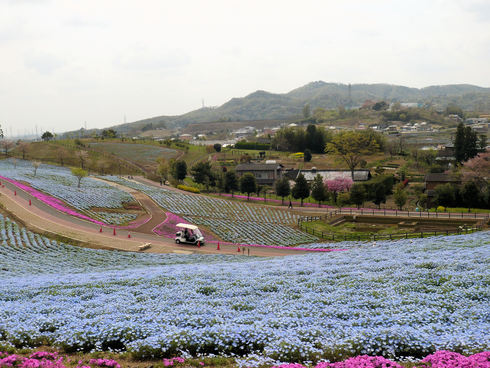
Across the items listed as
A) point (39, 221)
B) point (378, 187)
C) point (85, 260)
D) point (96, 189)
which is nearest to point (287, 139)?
point (378, 187)

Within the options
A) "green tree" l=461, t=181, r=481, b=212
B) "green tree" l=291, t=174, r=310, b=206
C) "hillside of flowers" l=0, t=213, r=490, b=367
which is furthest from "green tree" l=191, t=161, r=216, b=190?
"hillside of flowers" l=0, t=213, r=490, b=367

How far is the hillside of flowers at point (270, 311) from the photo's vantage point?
10812mm

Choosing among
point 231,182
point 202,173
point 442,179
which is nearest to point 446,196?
point 442,179

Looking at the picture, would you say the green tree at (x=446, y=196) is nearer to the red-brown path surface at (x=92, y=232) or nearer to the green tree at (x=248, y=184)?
the green tree at (x=248, y=184)

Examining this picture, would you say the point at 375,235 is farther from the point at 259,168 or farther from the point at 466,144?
the point at 466,144

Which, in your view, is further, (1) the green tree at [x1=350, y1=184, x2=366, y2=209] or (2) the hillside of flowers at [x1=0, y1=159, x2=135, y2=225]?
(1) the green tree at [x1=350, y1=184, x2=366, y2=209]

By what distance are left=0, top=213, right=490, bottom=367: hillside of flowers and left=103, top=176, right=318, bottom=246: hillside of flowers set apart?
970 inches

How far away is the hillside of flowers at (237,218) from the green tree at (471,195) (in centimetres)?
2765

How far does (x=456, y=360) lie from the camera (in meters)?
9.49

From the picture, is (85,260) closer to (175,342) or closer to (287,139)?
(175,342)

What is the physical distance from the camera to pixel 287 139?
503ft

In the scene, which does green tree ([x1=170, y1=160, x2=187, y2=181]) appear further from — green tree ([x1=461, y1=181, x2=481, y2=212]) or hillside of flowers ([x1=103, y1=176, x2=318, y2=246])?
green tree ([x1=461, y1=181, x2=481, y2=212])

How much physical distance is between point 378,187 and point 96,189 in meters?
47.7

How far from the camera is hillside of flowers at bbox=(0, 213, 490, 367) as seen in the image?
35.5ft
